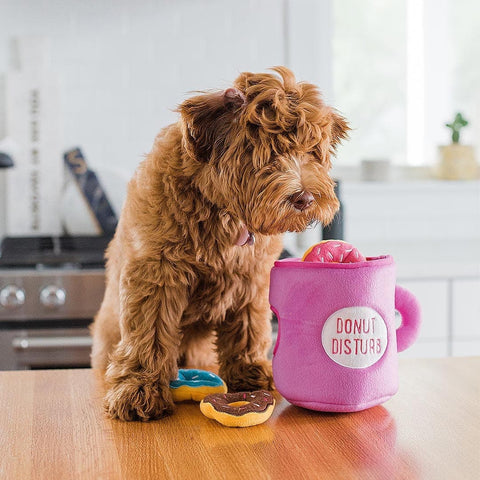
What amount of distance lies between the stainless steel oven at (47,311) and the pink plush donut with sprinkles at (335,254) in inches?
47.9

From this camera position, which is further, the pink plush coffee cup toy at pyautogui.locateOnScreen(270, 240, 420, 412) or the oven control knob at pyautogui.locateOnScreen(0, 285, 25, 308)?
the oven control knob at pyautogui.locateOnScreen(0, 285, 25, 308)

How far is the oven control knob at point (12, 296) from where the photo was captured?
2035 millimetres

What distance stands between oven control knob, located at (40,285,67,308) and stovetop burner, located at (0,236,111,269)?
0.10m

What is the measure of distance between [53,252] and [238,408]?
1.51 meters

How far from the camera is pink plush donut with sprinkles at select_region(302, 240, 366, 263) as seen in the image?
0.94 m

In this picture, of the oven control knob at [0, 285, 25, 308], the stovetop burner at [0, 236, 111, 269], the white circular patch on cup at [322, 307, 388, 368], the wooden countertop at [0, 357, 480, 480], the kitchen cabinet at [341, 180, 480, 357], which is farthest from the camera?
the kitchen cabinet at [341, 180, 480, 357]

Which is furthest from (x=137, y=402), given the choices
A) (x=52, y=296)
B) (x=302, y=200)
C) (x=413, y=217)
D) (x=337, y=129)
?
(x=413, y=217)

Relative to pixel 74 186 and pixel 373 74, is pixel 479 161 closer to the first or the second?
pixel 373 74

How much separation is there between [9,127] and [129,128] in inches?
16.2

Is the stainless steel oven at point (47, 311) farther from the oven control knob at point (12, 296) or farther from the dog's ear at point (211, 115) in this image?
the dog's ear at point (211, 115)

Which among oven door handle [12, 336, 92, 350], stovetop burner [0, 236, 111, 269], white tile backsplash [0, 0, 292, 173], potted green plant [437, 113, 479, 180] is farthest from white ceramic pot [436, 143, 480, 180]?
oven door handle [12, 336, 92, 350]

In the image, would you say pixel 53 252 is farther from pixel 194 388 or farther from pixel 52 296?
pixel 194 388

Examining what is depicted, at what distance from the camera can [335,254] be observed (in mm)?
946

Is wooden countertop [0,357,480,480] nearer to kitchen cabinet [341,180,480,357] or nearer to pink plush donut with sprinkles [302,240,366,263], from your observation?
pink plush donut with sprinkles [302,240,366,263]
